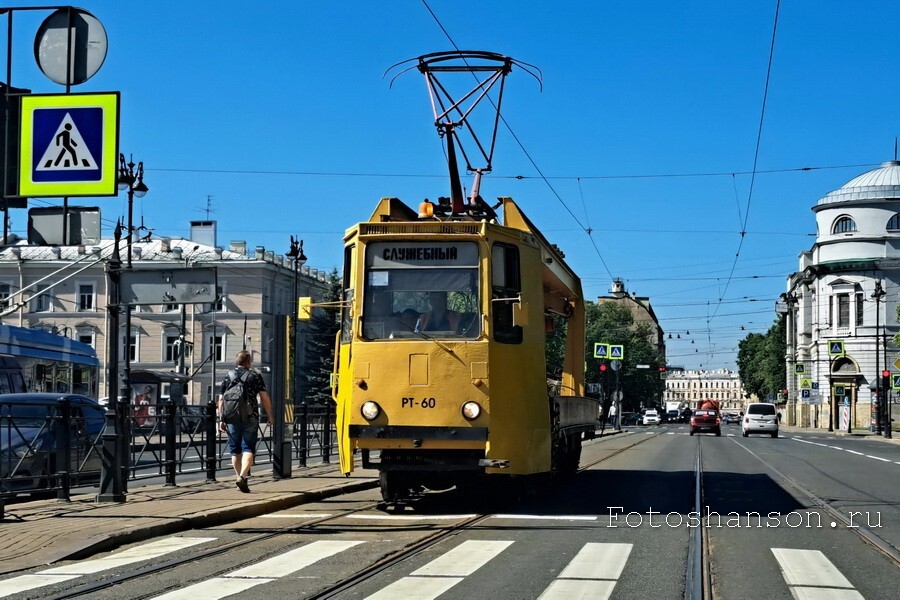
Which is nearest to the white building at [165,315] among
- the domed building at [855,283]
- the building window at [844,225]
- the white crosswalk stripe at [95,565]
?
the domed building at [855,283]

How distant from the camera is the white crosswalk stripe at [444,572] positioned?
7.90 meters

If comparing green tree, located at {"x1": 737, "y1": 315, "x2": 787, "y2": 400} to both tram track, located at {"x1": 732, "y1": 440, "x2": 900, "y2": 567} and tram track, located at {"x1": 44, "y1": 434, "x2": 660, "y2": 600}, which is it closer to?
tram track, located at {"x1": 732, "y1": 440, "x2": 900, "y2": 567}

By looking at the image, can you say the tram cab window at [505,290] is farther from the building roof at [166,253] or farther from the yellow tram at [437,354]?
the building roof at [166,253]

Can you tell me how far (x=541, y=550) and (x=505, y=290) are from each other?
4108 millimetres

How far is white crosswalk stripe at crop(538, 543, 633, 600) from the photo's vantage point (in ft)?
26.1

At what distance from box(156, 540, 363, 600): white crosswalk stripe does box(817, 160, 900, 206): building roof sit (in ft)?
270

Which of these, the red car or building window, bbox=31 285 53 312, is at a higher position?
building window, bbox=31 285 53 312

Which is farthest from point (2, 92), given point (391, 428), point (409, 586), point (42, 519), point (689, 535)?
point (689, 535)

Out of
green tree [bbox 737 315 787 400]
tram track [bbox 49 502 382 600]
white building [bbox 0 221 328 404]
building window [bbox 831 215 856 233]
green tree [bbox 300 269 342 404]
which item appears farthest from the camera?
green tree [bbox 737 315 787 400]

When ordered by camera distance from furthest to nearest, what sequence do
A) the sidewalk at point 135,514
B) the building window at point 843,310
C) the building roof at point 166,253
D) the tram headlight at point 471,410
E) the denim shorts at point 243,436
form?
1. the building window at point 843,310
2. the building roof at point 166,253
3. the denim shorts at point 243,436
4. the tram headlight at point 471,410
5. the sidewalk at point 135,514

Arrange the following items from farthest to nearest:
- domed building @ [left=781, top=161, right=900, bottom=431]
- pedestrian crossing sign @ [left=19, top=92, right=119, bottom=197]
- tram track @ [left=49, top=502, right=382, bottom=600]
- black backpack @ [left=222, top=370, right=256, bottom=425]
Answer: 1. domed building @ [left=781, top=161, right=900, bottom=431]
2. black backpack @ [left=222, top=370, right=256, bottom=425]
3. pedestrian crossing sign @ [left=19, top=92, right=119, bottom=197]
4. tram track @ [left=49, top=502, right=382, bottom=600]

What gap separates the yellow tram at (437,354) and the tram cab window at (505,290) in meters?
0.01

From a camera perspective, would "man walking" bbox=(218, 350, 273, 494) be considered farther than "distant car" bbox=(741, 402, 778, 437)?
No

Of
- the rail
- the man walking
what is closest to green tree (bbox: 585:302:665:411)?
the rail
